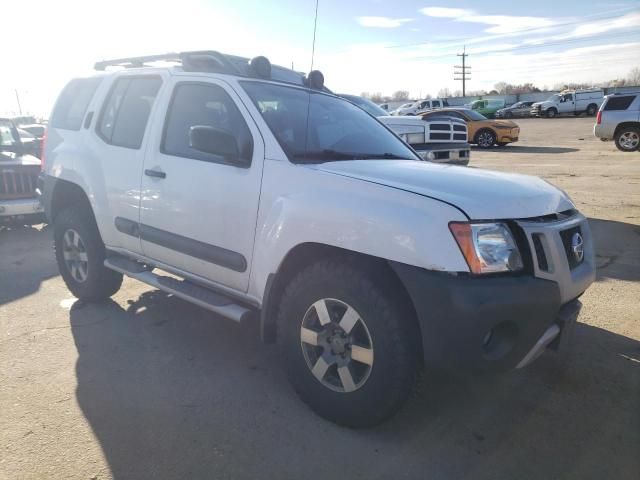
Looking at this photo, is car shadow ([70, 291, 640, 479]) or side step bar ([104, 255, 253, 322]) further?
side step bar ([104, 255, 253, 322])

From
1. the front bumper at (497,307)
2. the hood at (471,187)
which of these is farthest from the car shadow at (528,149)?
the front bumper at (497,307)

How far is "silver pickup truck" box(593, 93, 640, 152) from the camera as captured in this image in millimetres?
15391

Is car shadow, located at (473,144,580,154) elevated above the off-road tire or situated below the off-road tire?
above

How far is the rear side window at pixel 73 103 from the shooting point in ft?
14.9

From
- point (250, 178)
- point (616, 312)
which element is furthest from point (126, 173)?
point (616, 312)

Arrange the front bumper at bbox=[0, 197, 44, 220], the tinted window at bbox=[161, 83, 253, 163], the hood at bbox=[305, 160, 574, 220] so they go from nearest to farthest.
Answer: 1. the hood at bbox=[305, 160, 574, 220]
2. the tinted window at bbox=[161, 83, 253, 163]
3. the front bumper at bbox=[0, 197, 44, 220]

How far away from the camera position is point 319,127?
3.49 m

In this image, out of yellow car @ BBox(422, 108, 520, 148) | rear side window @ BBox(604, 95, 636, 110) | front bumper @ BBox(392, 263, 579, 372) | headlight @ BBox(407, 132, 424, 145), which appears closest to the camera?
front bumper @ BBox(392, 263, 579, 372)

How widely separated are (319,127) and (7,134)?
7.56 m

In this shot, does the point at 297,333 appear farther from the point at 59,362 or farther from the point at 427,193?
the point at 59,362

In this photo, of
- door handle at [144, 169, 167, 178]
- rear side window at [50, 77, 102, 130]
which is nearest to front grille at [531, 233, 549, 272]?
door handle at [144, 169, 167, 178]

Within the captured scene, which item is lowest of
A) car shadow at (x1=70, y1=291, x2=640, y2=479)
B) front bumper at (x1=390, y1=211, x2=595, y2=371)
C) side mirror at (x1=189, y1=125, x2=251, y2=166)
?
car shadow at (x1=70, y1=291, x2=640, y2=479)

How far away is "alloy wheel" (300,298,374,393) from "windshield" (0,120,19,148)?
806 centimetres

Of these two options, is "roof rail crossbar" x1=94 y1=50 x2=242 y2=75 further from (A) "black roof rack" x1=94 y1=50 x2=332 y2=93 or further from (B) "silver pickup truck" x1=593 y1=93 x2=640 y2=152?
(B) "silver pickup truck" x1=593 y1=93 x2=640 y2=152
